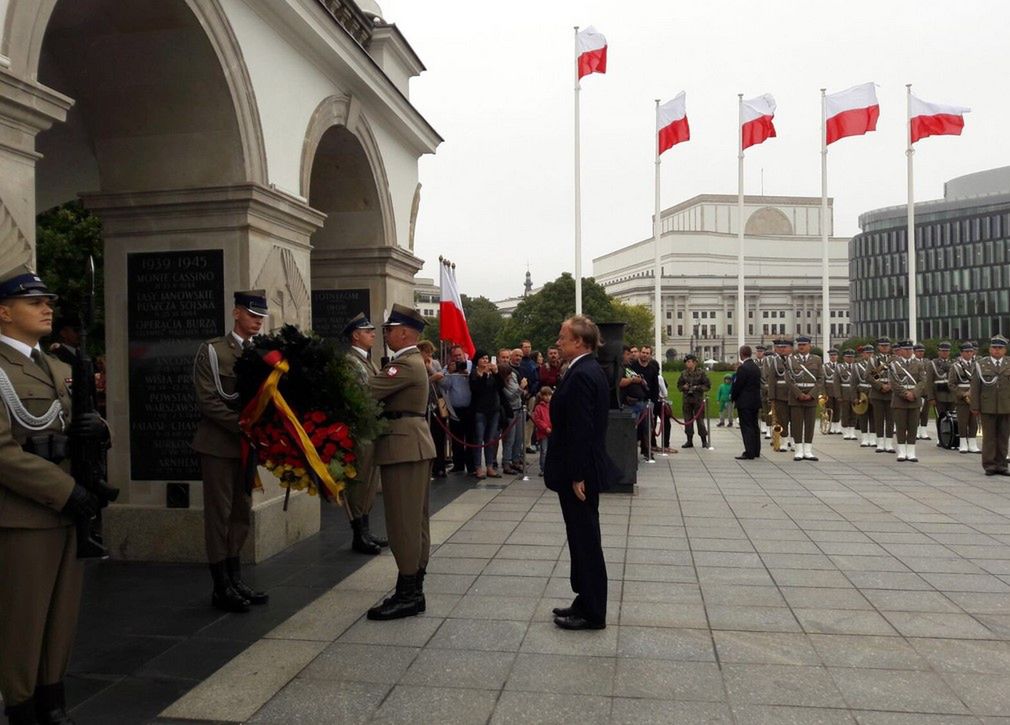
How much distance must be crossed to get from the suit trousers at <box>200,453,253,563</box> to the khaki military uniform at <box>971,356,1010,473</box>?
37.2ft

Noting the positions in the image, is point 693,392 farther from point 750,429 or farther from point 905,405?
point 905,405

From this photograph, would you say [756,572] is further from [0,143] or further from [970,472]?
[970,472]

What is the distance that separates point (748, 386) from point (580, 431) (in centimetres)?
1081

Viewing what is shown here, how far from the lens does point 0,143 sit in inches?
188

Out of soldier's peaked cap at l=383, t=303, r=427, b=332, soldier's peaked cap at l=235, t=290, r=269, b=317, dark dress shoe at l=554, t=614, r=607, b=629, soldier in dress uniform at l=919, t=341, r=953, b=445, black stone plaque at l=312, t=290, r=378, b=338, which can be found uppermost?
black stone plaque at l=312, t=290, r=378, b=338

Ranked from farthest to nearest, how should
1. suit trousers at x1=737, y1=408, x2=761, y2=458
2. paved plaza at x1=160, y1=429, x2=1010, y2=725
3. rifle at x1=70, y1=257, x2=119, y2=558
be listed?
suit trousers at x1=737, y1=408, x2=761, y2=458 < paved plaza at x1=160, y1=429, x2=1010, y2=725 < rifle at x1=70, y1=257, x2=119, y2=558

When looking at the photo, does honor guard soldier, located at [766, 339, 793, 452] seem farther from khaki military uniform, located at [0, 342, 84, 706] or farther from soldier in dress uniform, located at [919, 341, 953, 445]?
khaki military uniform, located at [0, 342, 84, 706]

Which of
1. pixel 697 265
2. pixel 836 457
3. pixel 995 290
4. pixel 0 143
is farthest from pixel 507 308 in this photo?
pixel 0 143

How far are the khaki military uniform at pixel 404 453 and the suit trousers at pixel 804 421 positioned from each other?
11.2 m

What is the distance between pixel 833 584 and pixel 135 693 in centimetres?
491

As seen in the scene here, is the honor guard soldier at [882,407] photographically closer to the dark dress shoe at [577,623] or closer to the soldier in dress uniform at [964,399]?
the soldier in dress uniform at [964,399]

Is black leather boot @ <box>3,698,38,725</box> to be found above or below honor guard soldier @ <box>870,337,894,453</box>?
below

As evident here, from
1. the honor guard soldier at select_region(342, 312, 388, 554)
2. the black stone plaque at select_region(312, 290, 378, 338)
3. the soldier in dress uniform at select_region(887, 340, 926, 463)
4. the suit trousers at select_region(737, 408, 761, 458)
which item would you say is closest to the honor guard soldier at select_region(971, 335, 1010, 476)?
the soldier in dress uniform at select_region(887, 340, 926, 463)

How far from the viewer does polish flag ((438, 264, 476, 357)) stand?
44.1ft
